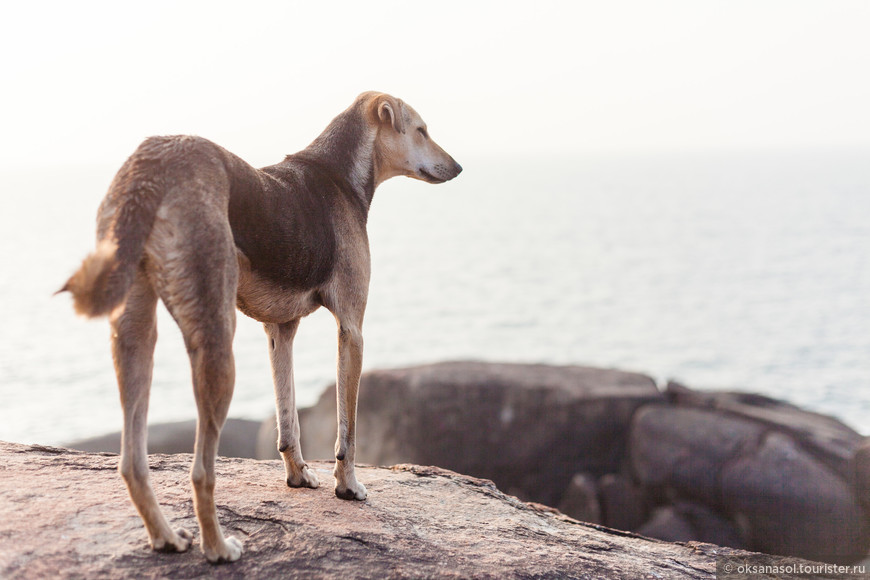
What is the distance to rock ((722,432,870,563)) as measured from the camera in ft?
33.1

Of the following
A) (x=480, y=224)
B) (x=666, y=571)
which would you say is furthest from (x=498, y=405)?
(x=480, y=224)

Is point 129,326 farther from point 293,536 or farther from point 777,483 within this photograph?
point 777,483

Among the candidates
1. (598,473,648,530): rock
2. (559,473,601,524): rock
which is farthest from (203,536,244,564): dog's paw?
(598,473,648,530): rock

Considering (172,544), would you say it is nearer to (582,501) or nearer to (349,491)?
(349,491)

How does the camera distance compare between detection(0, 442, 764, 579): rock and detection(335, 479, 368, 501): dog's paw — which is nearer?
detection(0, 442, 764, 579): rock

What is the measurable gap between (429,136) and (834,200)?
6528 centimetres

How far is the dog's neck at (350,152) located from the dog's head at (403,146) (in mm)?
77

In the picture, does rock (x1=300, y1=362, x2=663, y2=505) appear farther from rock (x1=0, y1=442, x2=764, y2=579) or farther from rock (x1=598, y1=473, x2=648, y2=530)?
rock (x1=0, y1=442, x2=764, y2=579)

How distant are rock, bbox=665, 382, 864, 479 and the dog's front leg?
7699 mm

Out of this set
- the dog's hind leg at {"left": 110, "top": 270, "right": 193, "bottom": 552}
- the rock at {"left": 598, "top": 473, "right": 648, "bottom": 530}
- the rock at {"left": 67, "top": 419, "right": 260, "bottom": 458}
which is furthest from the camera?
the rock at {"left": 67, "top": 419, "right": 260, "bottom": 458}

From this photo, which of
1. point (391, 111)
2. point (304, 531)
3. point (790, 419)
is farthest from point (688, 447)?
point (304, 531)

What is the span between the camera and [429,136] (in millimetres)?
5852

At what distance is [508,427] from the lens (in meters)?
11.8

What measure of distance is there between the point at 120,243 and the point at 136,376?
0.75 meters
